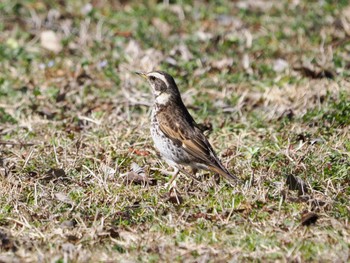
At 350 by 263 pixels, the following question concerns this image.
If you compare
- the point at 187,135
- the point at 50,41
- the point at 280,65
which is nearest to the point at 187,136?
the point at 187,135

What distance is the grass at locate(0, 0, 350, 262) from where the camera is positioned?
6906mm

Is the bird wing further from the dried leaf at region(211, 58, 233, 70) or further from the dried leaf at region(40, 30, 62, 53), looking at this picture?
the dried leaf at region(40, 30, 62, 53)

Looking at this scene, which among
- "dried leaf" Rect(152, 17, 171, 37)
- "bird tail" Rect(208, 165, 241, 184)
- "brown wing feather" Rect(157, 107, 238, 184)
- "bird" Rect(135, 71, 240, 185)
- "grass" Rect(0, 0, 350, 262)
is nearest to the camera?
"grass" Rect(0, 0, 350, 262)

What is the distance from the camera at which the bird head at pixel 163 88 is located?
349 inches

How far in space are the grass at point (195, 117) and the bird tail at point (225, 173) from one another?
91mm

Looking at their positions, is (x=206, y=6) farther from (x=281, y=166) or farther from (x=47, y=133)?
(x=281, y=166)

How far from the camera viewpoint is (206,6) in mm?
14109

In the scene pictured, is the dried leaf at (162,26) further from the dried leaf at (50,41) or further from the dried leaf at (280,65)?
the dried leaf at (280,65)

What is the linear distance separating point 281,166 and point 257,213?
1255 millimetres

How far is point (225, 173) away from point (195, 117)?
8.33ft

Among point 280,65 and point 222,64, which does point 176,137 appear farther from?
point 280,65

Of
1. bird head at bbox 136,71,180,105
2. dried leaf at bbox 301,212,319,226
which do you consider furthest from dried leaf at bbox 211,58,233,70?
dried leaf at bbox 301,212,319,226

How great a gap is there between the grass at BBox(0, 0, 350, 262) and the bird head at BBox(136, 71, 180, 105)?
672 millimetres

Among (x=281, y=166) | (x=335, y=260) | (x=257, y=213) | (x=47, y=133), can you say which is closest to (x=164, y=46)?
(x=47, y=133)
